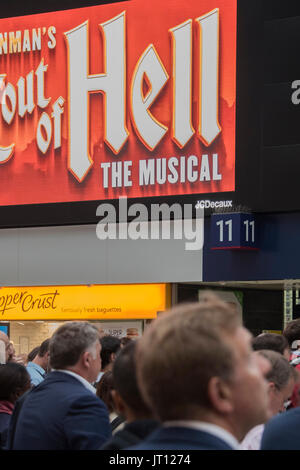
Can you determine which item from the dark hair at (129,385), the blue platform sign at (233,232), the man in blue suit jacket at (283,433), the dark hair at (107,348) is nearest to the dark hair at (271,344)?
the dark hair at (107,348)

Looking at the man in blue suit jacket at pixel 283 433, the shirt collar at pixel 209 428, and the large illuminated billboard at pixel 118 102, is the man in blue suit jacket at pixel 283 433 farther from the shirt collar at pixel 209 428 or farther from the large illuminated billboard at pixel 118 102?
the large illuminated billboard at pixel 118 102

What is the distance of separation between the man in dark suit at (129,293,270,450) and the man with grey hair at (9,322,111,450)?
243 centimetres

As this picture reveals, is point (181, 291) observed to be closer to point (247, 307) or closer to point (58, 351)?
point (247, 307)

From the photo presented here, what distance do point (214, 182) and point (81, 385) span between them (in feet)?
40.5

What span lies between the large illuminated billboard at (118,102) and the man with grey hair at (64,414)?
12.1 meters

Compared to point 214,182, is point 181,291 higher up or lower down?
lower down

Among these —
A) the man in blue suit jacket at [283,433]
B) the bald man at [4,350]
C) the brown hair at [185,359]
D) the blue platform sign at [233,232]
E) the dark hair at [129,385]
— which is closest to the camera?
the brown hair at [185,359]

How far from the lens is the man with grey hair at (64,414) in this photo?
489 centimetres

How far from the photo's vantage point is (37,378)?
30.7ft

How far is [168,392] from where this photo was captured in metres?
2.40

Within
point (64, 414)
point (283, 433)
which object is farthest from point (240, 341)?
point (64, 414)

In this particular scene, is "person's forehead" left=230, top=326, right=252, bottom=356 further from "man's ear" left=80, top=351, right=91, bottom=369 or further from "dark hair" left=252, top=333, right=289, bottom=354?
"dark hair" left=252, top=333, right=289, bottom=354

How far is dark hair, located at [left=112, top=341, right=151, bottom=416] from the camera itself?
3.68 meters
